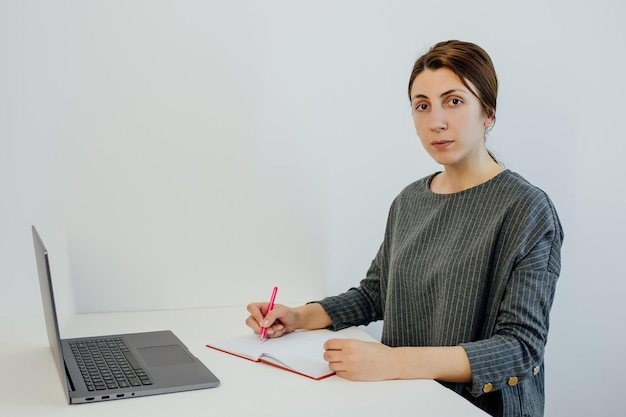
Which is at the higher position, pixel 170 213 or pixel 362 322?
pixel 170 213

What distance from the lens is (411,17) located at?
6.26 feet

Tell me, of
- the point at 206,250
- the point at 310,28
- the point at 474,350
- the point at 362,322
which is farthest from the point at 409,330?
the point at 310,28

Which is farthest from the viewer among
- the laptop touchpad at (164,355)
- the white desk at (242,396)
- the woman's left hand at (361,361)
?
the laptop touchpad at (164,355)

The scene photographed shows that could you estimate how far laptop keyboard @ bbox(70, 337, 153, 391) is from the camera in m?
1.12

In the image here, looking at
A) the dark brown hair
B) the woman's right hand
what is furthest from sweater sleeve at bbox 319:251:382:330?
the dark brown hair

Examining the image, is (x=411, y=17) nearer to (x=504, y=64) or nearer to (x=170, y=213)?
(x=504, y=64)

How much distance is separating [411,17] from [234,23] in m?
0.49

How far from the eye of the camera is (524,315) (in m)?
1.23

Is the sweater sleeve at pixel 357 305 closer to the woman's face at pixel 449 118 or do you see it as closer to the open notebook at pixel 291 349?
the open notebook at pixel 291 349

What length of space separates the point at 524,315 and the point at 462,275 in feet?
0.52

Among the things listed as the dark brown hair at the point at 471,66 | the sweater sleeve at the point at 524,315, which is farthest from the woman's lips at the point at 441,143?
the sweater sleeve at the point at 524,315

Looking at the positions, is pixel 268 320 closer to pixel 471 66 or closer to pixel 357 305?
pixel 357 305

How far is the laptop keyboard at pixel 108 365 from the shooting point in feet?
3.69

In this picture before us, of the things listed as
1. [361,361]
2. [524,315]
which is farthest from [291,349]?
[524,315]
